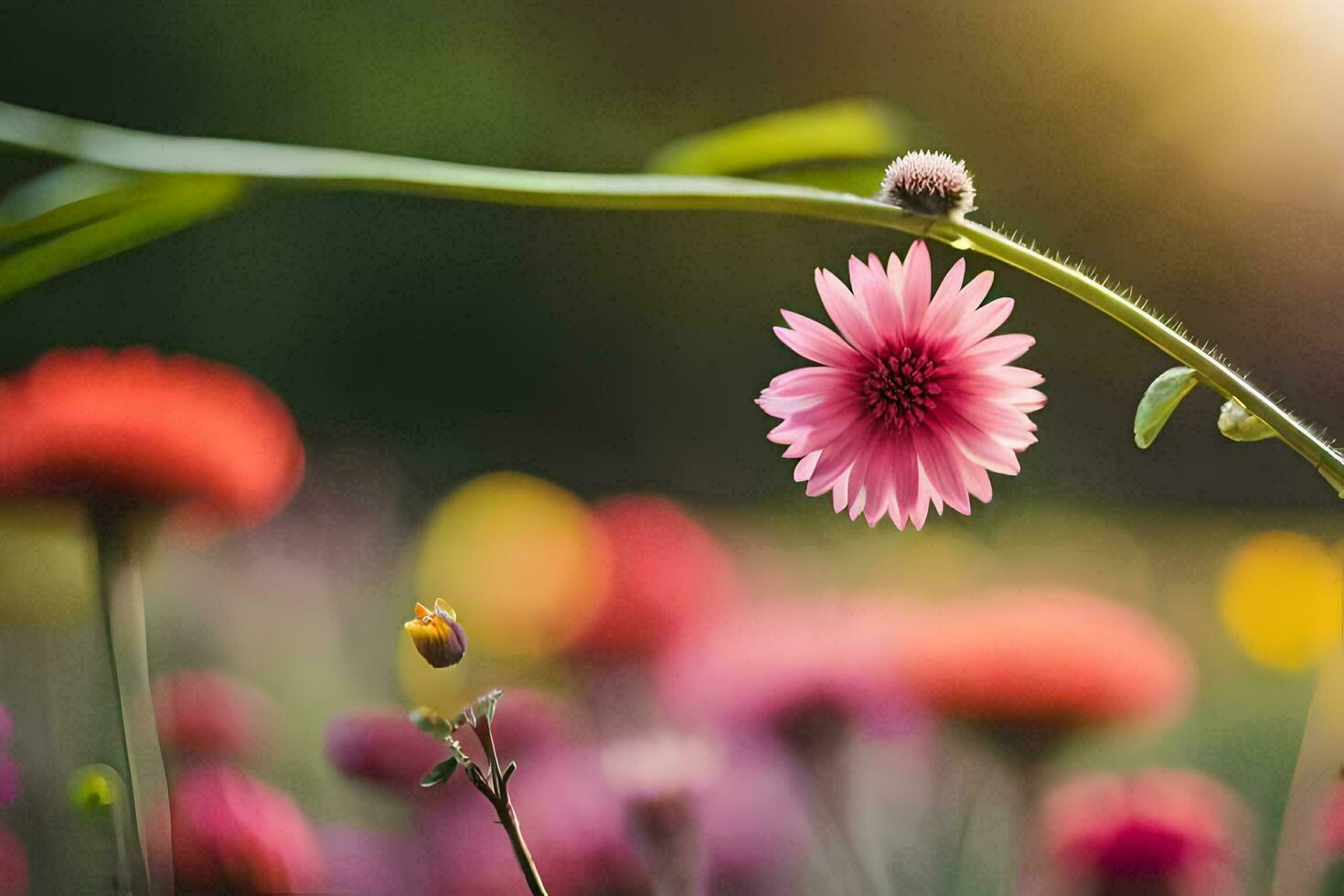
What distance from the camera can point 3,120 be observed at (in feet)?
1.03

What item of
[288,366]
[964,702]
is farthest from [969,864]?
[288,366]

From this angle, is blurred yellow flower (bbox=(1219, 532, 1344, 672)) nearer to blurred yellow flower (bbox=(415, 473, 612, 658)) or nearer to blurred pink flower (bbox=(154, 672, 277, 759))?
blurred yellow flower (bbox=(415, 473, 612, 658))

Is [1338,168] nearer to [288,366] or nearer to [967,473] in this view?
[967,473]

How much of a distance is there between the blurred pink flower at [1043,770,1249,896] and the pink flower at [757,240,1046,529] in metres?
0.13

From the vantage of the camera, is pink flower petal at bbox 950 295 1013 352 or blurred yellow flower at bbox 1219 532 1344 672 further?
blurred yellow flower at bbox 1219 532 1344 672

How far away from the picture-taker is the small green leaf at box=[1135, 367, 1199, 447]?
0.17 metres

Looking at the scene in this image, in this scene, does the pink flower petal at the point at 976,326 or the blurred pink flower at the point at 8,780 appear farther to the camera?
the blurred pink flower at the point at 8,780

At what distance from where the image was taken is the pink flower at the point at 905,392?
0.18m

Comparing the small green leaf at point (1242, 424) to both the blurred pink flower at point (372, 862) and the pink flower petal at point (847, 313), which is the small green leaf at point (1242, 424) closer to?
the pink flower petal at point (847, 313)

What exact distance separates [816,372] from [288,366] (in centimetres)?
23

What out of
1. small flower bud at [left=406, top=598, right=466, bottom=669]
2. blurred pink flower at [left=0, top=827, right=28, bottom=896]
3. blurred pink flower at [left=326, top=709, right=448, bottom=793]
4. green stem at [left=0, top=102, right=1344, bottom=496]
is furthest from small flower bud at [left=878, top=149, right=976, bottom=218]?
blurred pink flower at [left=0, top=827, right=28, bottom=896]

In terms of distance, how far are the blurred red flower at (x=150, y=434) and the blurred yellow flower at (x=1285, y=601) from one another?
309 mm

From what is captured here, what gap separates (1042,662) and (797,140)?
0.58 ft

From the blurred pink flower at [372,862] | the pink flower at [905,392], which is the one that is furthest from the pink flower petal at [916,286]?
the blurred pink flower at [372,862]
